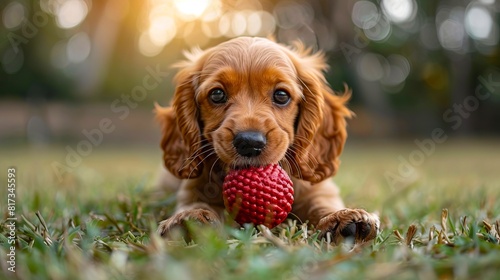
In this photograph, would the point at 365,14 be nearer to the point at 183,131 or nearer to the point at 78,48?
the point at 78,48

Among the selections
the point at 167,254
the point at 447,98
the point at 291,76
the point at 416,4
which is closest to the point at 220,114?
the point at 291,76

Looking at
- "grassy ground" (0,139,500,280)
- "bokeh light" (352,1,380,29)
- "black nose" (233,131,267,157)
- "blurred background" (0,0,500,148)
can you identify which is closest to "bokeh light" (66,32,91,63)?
"blurred background" (0,0,500,148)

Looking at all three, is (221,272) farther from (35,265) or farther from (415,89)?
(415,89)

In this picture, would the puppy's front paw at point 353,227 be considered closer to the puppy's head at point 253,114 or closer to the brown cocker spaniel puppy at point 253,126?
the brown cocker spaniel puppy at point 253,126

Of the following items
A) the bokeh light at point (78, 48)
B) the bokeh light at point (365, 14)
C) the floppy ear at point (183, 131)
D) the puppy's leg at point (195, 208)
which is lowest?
the bokeh light at point (78, 48)

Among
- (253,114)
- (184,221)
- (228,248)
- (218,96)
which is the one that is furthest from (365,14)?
(228,248)

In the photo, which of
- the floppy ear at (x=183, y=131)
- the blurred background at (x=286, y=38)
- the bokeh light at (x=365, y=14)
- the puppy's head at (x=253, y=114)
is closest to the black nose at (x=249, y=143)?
the puppy's head at (x=253, y=114)
